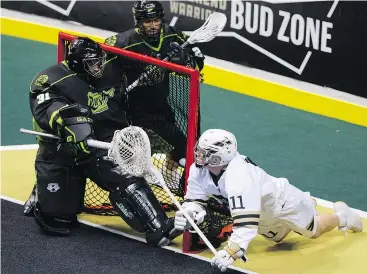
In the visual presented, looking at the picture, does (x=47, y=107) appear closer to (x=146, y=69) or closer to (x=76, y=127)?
(x=76, y=127)

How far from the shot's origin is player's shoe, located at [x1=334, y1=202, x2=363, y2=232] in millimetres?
7176

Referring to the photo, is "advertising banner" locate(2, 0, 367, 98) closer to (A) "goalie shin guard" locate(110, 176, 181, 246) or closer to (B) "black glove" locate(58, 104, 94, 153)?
(A) "goalie shin guard" locate(110, 176, 181, 246)

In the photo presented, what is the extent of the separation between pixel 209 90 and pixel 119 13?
3.93 ft

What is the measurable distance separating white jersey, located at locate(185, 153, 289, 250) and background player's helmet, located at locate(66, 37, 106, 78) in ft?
2.82

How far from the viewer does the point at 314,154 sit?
8.50 m

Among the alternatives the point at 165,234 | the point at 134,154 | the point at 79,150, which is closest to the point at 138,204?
the point at 165,234

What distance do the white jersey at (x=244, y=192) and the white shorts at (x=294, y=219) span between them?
1.8 inches

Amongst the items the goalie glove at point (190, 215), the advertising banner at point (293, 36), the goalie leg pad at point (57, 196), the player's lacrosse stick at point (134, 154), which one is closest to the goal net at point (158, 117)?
the goalie leg pad at point (57, 196)

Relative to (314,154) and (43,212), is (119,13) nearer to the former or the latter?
(314,154)

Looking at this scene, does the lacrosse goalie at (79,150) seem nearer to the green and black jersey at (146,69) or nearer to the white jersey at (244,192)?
the green and black jersey at (146,69)

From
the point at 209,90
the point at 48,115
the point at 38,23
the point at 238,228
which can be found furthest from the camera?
the point at 38,23

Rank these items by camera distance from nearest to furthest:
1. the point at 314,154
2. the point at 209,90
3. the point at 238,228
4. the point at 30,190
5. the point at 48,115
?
the point at 238,228 → the point at 48,115 → the point at 30,190 → the point at 314,154 → the point at 209,90

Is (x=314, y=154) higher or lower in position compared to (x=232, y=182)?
lower

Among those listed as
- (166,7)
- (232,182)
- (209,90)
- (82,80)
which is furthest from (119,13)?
(232,182)
